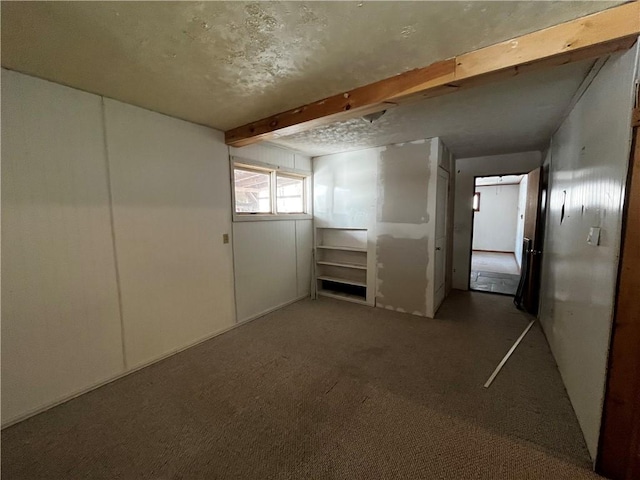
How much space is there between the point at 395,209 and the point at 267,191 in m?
1.93

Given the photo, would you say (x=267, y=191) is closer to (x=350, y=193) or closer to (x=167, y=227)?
(x=350, y=193)

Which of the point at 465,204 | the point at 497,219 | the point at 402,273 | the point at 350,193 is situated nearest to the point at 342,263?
the point at 402,273

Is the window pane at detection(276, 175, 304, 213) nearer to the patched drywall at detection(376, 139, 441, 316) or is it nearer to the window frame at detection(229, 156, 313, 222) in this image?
the window frame at detection(229, 156, 313, 222)

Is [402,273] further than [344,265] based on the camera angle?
No

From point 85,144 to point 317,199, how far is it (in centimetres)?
305

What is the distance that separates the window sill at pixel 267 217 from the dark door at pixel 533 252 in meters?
3.38

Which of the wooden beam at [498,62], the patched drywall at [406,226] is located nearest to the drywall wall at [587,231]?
the wooden beam at [498,62]

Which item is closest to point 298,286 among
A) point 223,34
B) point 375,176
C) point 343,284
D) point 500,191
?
point 343,284

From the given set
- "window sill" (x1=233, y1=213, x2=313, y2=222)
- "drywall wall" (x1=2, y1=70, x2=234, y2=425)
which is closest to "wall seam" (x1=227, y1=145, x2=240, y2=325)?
"window sill" (x1=233, y1=213, x2=313, y2=222)

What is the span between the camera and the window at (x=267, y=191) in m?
3.43

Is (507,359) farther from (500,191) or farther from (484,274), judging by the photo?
(500,191)

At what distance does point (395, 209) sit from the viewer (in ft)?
12.1

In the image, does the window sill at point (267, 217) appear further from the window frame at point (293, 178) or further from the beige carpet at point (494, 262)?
the beige carpet at point (494, 262)

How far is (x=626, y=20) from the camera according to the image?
1.23 metres
